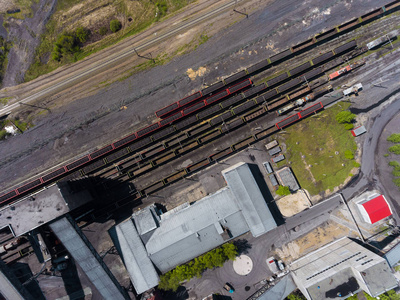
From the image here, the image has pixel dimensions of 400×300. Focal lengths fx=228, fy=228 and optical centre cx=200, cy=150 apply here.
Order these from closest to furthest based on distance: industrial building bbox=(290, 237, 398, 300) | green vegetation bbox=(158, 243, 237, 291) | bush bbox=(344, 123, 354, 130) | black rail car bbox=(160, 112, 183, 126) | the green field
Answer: industrial building bbox=(290, 237, 398, 300) < green vegetation bbox=(158, 243, 237, 291) < black rail car bbox=(160, 112, 183, 126) < bush bbox=(344, 123, 354, 130) < the green field

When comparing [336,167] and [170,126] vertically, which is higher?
[170,126]

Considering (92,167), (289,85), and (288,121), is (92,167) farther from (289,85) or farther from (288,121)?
(289,85)

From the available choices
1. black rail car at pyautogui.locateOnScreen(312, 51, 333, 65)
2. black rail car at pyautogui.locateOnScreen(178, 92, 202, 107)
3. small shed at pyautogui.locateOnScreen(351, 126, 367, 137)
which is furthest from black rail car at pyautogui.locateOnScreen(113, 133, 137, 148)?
small shed at pyautogui.locateOnScreen(351, 126, 367, 137)

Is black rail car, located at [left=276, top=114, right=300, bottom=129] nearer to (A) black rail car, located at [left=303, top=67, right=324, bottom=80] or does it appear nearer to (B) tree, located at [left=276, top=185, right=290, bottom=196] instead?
(A) black rail car, located at [left=303, top=67, right=324, bottom=80]

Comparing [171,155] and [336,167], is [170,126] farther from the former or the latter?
[336,167]

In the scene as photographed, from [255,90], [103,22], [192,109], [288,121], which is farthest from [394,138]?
[103,22]

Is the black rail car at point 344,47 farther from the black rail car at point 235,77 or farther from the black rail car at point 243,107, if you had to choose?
the black rail car at point 243,107

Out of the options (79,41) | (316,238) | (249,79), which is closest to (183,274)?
(316,238)
